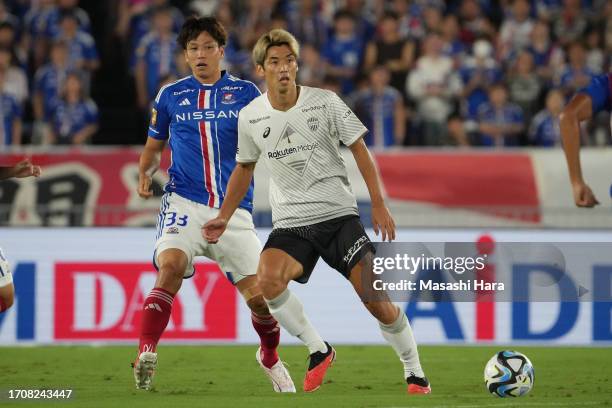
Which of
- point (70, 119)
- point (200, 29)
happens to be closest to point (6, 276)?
Answer: point (200, 29)

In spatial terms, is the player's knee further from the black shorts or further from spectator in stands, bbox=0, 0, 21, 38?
spectator in stands, bbox=0, 0, 21, 38

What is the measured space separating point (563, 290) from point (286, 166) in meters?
3.57

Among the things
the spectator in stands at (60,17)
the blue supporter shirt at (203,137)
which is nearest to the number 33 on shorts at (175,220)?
the blue supporter shirt at (203,137)

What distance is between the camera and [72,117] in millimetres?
15125

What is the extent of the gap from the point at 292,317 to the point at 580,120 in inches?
84.3

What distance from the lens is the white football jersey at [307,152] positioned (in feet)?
25.5

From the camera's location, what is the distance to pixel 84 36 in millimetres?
16203

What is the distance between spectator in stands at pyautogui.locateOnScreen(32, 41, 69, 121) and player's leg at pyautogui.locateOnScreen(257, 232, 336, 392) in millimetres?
8206

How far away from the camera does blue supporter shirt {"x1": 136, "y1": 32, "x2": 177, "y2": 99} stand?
1575cm

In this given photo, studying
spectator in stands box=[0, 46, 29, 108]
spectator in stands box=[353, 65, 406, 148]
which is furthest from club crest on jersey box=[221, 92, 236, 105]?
spectator in stands box=[0, 46, 29, 108]

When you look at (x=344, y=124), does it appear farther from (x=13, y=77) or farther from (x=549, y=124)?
(x=13, y=77)

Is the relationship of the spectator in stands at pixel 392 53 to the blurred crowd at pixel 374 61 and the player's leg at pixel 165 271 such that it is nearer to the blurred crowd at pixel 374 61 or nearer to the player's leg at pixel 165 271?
the blurred crowd at pixel 374 61

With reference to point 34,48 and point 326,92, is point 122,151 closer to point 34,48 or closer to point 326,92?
point 34,48

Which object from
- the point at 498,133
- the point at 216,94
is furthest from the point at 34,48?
the point at 216,94
